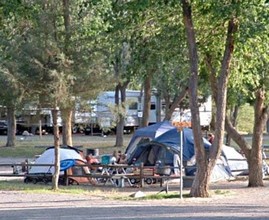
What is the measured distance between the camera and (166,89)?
47.1 meters

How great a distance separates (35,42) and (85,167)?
5541 mm

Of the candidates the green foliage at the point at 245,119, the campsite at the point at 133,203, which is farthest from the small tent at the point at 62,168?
the green foliage at the point at 245,119

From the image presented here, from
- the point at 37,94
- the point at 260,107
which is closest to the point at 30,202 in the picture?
the point at 37,94

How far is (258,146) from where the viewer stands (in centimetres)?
2491

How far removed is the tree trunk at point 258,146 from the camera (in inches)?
971

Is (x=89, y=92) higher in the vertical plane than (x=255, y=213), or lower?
higher

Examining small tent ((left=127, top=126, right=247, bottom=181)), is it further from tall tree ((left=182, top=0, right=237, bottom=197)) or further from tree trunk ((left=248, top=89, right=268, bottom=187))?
tall tree ((left=182, top=0, right=237, bottom=197))

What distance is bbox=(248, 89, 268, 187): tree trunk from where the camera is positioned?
2467 cm

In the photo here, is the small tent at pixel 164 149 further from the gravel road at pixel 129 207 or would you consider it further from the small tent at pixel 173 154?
the gravel road at pixel 129 207

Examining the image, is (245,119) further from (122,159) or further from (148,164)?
(148,164)

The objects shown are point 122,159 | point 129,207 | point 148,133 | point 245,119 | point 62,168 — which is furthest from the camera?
point 245,119

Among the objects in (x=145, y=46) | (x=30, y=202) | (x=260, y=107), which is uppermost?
(x=145, y=46)

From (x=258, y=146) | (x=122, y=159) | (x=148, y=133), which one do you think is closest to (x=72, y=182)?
(x=122, y=159)

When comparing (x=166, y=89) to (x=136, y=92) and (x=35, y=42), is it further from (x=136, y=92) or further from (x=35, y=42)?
(x=35, y=42)
